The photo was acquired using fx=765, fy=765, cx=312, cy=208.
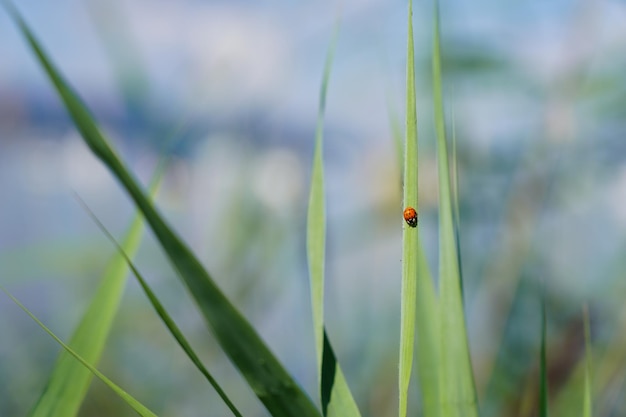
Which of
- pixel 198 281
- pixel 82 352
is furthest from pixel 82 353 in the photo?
pixel 198 281

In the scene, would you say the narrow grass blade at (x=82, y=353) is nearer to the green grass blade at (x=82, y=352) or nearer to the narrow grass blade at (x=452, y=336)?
the green grass blade at (x=82, y=352)

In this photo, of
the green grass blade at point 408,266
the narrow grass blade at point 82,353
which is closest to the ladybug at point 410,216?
the green grass blade at point 408,266

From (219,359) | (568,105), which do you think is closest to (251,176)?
(219,359)

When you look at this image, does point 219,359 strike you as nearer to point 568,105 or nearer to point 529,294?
point 529,294

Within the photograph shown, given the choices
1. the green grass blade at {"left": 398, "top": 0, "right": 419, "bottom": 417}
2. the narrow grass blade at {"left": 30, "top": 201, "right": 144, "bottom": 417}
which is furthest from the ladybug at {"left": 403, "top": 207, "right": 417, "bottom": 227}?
the narrow grass blade at {"left": 30, "top": 201, "right": 144, "bottom": 417}

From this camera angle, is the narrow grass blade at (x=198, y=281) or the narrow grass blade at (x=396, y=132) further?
the narrow grass blade at (x=396, y=132)

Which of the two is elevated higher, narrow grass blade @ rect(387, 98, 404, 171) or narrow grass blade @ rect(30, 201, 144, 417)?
narrow grass blade @ rect(387, 98, 404, 171)

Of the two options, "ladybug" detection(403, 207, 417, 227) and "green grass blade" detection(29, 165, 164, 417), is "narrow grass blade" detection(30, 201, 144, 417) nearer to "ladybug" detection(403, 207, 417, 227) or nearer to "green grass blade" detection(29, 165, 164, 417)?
"green grass blade" detection(29, 165, 164, 417)
